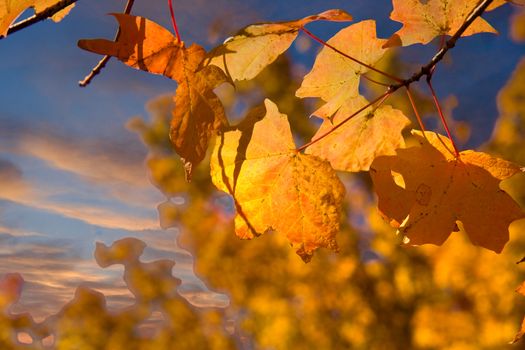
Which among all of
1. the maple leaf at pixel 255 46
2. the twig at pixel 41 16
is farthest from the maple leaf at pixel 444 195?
the twig at pixel 41 16

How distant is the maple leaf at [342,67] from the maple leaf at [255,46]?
4.1 inches

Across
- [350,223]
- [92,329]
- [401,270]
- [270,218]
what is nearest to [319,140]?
[270,218]

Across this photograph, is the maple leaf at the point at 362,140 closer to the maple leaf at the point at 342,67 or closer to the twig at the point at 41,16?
the maple leaf at the point at 342,67

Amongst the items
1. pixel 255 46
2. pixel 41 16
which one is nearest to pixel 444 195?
pixel 255 46

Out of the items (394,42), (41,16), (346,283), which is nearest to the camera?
(41,16)

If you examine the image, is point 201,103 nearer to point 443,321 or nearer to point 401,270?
point 443,321

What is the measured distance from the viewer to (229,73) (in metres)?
0.46

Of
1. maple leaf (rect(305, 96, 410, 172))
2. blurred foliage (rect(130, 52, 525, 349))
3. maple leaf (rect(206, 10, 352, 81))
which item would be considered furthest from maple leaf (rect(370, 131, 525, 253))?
blurred foliage (rect(130, 52, 525, 349))

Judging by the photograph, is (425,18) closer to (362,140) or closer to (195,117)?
(362,140)

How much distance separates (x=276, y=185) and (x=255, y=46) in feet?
0.43

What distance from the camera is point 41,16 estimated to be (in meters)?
0.40

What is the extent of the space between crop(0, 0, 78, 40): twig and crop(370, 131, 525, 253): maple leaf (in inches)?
11.3

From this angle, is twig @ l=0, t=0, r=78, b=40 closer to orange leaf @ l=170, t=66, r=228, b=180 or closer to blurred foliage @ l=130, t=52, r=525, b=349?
orange leaf @ l=170, t=66, r=228, b=180

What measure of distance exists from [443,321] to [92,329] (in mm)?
3525
